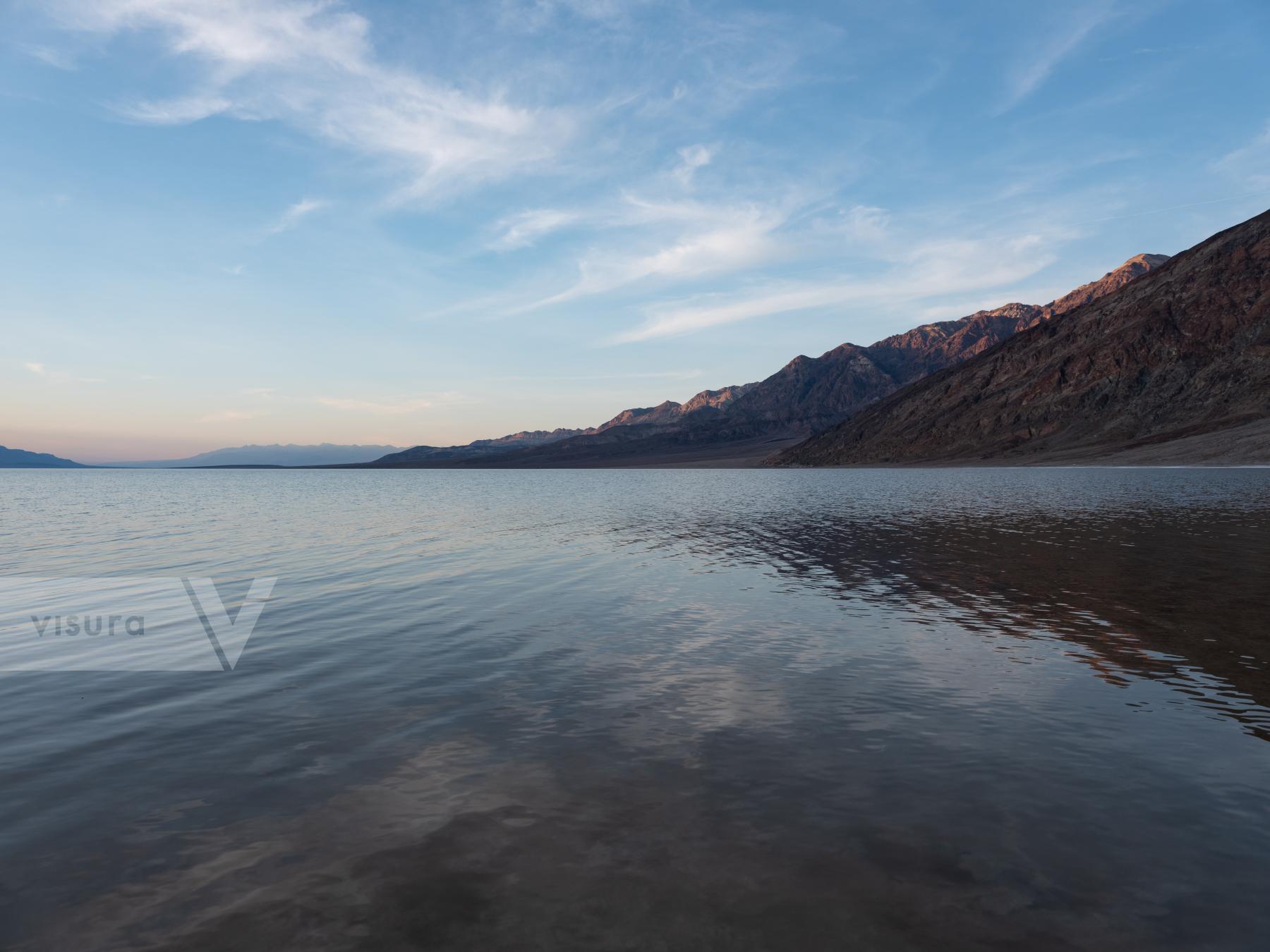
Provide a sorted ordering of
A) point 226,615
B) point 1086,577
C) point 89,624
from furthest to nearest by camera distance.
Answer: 1. point 1086,577
2. point 226,615
3. point 89,624

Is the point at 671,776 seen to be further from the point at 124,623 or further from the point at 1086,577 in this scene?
the point at 1086,577

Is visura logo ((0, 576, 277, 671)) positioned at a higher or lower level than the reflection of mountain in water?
higher

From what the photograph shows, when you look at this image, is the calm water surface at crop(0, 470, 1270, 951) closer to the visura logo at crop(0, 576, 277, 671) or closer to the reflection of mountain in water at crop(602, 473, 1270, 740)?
the reflection of mountain in water at crop(602, 473, 1270, 740)

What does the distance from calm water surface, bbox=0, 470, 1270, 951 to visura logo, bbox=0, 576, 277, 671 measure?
0.92 m

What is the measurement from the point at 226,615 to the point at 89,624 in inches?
138

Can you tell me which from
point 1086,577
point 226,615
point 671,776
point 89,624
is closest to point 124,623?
point 89,624

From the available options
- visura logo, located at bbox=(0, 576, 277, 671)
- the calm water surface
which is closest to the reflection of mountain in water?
the calm water surface

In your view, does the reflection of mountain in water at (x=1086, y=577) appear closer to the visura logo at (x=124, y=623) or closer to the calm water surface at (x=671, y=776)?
the calm water surface at (x=671, y=776)

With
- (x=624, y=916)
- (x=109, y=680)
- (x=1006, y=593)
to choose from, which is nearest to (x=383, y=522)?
(x=109, y=680)

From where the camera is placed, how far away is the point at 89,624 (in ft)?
67.3

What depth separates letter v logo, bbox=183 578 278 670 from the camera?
57.6 ft

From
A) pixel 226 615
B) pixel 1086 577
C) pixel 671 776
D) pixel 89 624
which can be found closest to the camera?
pixel 671 776

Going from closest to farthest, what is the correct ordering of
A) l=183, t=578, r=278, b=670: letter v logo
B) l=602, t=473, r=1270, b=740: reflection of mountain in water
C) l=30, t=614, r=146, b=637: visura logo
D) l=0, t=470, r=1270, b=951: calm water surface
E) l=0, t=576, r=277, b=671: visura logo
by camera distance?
l=0, t=470, r=1270, b=951: calm water surface, l=602, t=473, r=1270, b=740: reflection of mountain in water, l=0, t=576, r=277, b=671: visura logo, l=183, t=578, r=278, b=670: letter v logo, l=30, t=614, r=146, b=637: visura logo

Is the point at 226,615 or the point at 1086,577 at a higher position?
the point at 226,615
